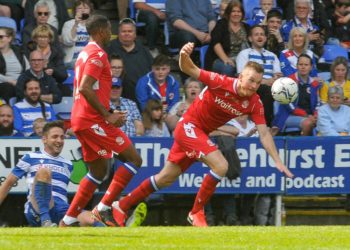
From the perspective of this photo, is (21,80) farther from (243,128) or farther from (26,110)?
(243,128)

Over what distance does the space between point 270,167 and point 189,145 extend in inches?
114

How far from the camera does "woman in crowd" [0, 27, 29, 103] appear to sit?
54.5 feet

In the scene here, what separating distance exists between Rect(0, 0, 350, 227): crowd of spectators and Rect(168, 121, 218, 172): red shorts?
2.72m

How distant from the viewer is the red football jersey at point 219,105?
42.1 ft

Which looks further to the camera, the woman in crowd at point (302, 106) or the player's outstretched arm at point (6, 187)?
the woman in crowd at point (302, 106)

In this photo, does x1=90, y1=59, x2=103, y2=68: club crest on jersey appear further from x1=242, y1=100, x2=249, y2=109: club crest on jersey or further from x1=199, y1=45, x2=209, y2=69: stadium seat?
x1=199, y1=45, x2=209, y2=69: stadium seat

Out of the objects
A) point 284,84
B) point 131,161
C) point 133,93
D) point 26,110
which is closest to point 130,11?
point 133,93

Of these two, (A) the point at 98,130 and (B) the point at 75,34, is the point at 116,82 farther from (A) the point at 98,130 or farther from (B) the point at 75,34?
(A) the point at 98,130

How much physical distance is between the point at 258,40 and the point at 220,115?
170 inches

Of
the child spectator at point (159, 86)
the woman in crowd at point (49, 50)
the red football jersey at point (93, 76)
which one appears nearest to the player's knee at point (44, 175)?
the red football jersey at point (93, 76)

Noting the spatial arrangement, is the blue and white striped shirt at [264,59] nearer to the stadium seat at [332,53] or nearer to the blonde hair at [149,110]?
the stadium seat at [332,53]

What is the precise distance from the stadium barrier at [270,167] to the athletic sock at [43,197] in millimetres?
2040

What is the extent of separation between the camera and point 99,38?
1210 cm

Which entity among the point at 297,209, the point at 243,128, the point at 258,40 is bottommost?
the point at 297,209
